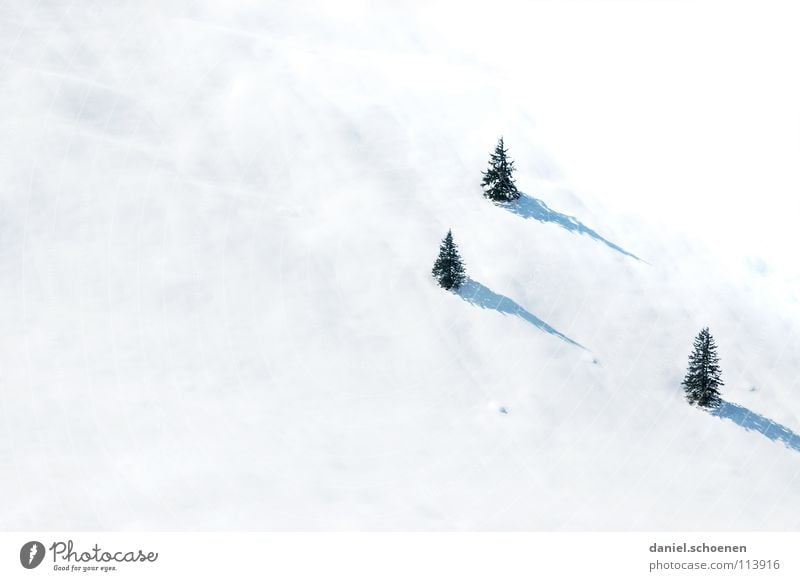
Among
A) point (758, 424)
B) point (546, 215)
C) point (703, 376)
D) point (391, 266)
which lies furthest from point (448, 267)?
point (758, 424)

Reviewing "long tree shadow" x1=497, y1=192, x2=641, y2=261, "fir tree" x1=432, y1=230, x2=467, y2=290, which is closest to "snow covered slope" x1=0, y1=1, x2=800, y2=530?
"long tree shadow" x1=497, y1=192, x2=641, y2=261

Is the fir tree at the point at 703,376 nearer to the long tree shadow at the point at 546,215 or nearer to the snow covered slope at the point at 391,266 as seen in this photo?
the snow covered slope at the point at 391,266

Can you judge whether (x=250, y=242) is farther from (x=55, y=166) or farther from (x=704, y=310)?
(x=704, y=310)

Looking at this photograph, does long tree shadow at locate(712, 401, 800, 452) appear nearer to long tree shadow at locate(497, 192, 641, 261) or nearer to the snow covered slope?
the snow covered slope

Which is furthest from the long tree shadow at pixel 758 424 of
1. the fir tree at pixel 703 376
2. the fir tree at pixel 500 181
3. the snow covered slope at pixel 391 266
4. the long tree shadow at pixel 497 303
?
the fir tree at pixel 500 181

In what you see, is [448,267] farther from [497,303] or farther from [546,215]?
[546,215]

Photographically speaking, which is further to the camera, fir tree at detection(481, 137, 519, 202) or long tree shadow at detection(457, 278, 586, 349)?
fir tree at detection(481, 137, 519, 202)

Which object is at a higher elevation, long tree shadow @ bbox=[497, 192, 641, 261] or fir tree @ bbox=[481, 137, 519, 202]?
fir tree @ bbox=[481, 137, 519, 202]
